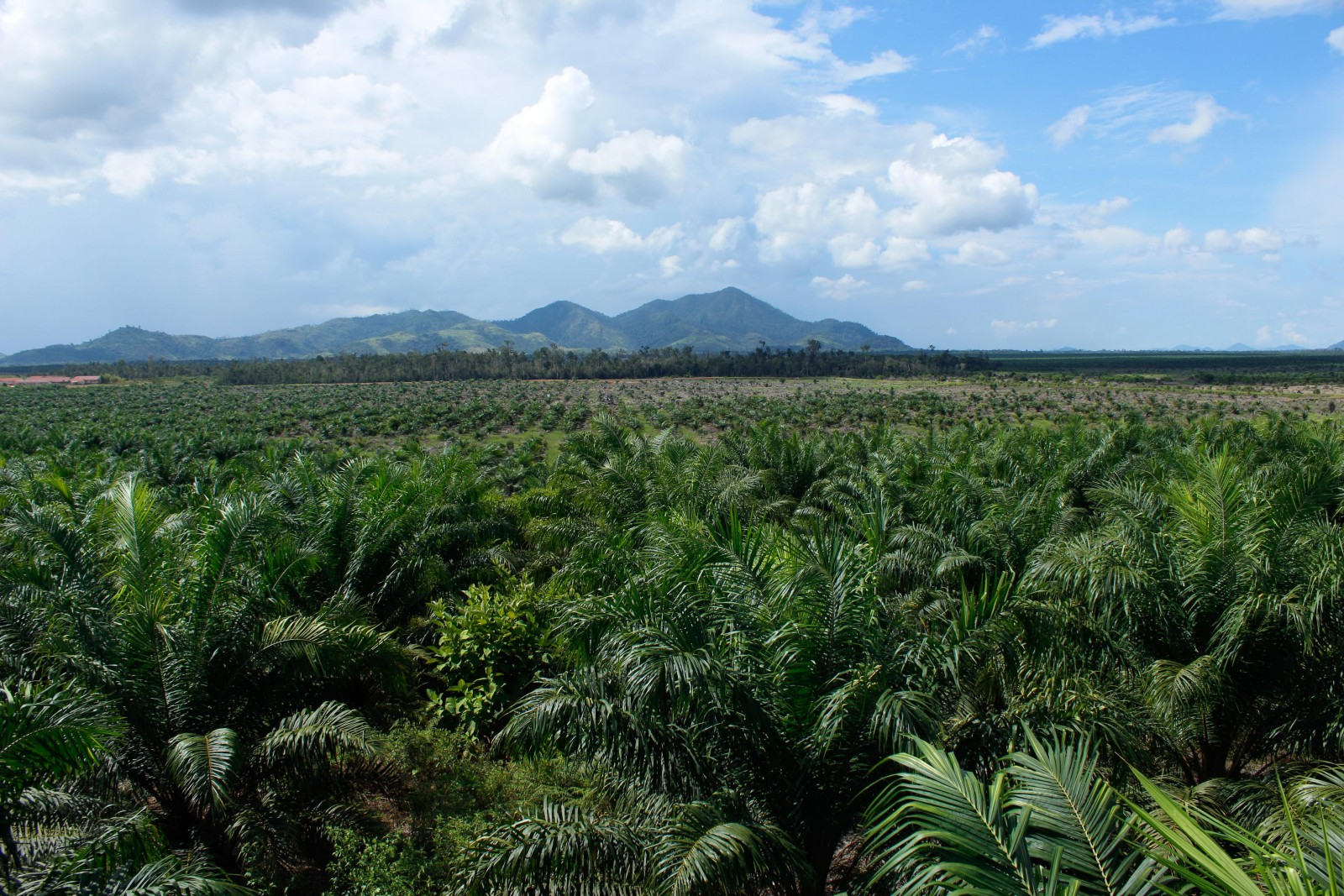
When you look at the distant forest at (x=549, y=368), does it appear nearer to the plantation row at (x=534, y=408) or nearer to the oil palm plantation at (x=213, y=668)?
the plantation row at (x=534, y=408)

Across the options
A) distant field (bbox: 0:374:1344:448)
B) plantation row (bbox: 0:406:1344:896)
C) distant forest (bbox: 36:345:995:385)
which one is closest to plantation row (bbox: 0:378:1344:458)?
distant field (bbox: 0:374:1344:448)

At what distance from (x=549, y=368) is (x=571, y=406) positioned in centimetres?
5606

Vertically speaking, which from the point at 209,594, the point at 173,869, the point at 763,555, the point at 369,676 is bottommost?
the point at 369,676

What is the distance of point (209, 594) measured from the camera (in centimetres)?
633

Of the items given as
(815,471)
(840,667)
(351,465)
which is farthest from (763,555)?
(815,471)

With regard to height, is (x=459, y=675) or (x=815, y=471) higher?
(x=815, y=471)

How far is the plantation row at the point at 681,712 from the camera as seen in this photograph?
12.9ft

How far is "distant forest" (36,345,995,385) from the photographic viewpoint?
119375mm

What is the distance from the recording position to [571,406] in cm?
6975

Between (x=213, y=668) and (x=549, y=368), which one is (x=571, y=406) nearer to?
(x=549, y=368)

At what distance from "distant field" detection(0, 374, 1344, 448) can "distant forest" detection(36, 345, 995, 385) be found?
1601 cm

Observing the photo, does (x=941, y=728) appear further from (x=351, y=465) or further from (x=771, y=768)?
(x=351, y=465)

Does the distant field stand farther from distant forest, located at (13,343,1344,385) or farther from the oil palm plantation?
the oil palm plantation

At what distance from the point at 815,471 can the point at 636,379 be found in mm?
103375
